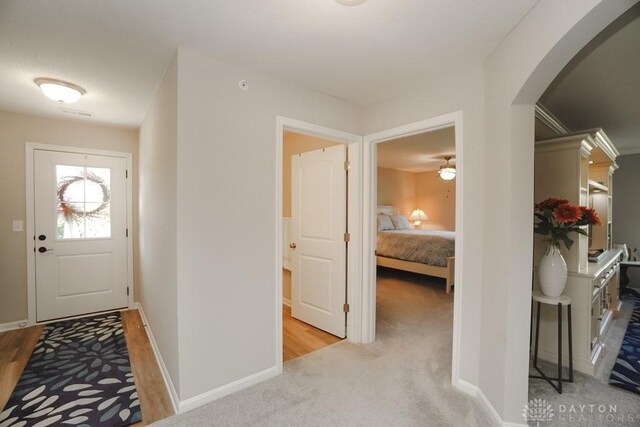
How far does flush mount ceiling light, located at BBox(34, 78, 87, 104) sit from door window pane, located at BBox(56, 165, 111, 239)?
138 centimetres

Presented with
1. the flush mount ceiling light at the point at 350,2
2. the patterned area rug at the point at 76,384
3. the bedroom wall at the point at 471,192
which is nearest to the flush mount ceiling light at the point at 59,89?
the patterned area rug at the point at 76,384

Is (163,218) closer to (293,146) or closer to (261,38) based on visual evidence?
(261,38)

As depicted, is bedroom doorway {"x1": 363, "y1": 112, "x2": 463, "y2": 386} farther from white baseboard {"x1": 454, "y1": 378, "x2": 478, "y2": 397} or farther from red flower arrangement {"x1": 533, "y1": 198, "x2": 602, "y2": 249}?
red flower arrangement {"x1": 533, "y1": 198, "x2": 602, "y2": 249}

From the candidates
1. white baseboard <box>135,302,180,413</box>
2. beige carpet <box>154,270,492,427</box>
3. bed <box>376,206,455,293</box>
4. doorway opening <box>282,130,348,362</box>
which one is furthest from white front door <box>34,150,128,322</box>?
bed <box>376,206,455,293</box>

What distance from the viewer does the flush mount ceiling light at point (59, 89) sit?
91.4 inches

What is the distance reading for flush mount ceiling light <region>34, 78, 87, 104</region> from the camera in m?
2.32

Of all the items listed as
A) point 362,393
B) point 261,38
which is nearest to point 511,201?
point 362,393

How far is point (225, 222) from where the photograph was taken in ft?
6.73

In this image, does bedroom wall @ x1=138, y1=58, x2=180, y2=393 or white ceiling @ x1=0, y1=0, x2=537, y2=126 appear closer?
white ceiling @ x1=0, y1=0, x2=537, y2=126

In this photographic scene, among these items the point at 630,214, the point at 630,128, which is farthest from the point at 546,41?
the point at 630,214

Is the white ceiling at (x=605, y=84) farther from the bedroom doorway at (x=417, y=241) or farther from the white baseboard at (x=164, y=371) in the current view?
the white baseboard at (x=164, y=371)

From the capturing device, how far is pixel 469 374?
2.06 meters

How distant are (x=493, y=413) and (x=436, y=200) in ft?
22.0

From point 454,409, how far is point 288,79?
8.93 ft
